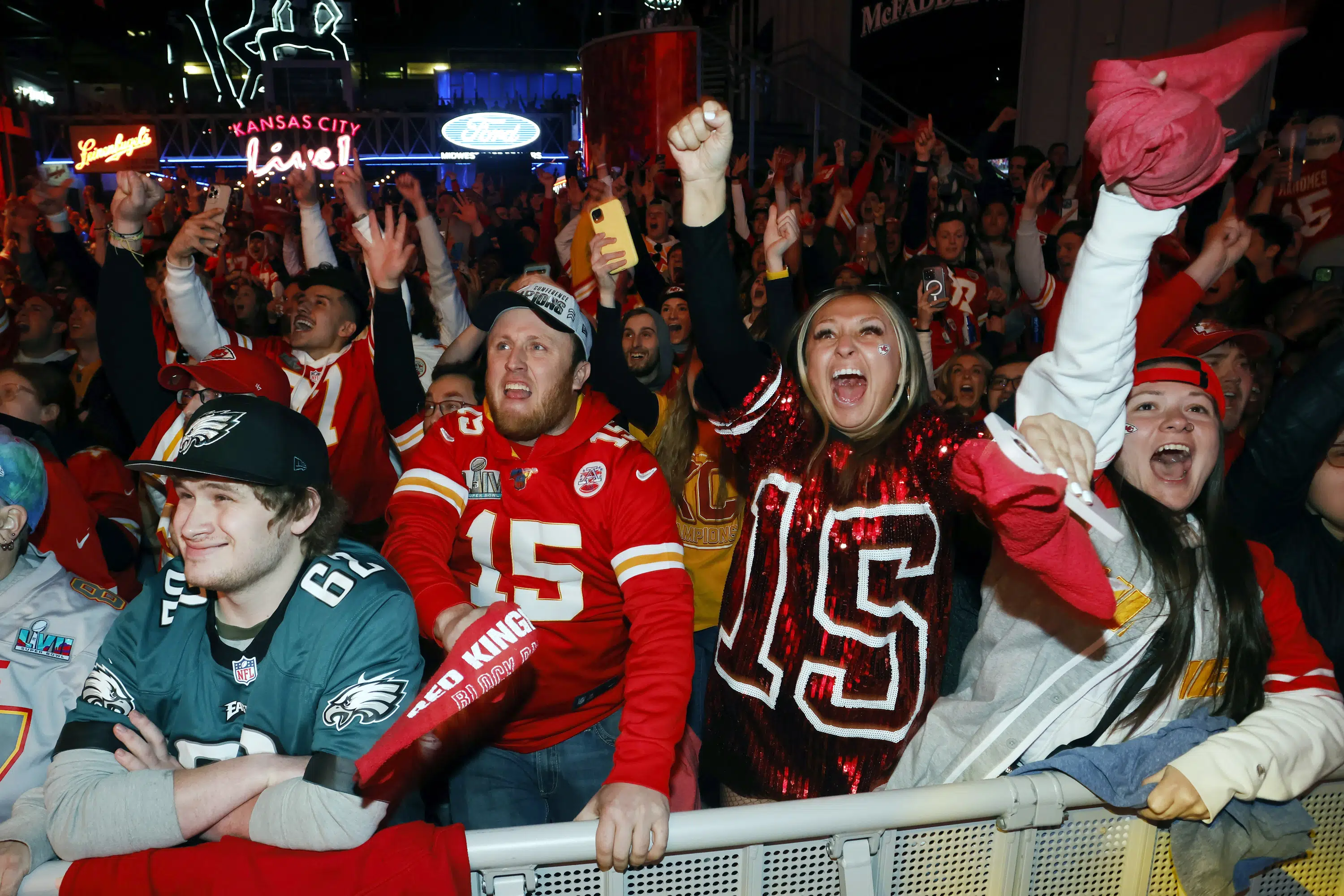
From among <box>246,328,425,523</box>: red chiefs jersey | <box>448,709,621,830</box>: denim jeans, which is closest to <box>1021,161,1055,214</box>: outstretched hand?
<box>246,328,425,523</box>: red chiefs jersey

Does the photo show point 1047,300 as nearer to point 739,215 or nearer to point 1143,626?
point 739,215

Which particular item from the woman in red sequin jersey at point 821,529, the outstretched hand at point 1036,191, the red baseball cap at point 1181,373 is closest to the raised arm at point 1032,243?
the outstretched hand at point 1036,191

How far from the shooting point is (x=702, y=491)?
327 centimetres

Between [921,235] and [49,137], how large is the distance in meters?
26.8

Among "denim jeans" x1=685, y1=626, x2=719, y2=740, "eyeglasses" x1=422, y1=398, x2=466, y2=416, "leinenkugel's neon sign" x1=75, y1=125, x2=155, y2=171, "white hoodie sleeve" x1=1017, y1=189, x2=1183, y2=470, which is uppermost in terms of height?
"leinenkugel's neon sign" x1=75, y1=125, x2=155, y2=171

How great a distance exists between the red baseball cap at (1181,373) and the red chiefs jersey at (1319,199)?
3.91m

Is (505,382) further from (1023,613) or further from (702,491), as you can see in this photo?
(1023,613)

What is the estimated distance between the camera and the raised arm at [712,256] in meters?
2.17

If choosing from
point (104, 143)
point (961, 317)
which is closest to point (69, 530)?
point (961, 317)

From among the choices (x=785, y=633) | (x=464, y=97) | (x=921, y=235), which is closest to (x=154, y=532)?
(x=785, y=633)

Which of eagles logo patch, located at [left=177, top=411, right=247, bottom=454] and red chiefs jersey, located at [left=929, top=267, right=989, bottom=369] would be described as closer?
eagles logo patch, located at [left=177, top=411, right=247, bottom=454]

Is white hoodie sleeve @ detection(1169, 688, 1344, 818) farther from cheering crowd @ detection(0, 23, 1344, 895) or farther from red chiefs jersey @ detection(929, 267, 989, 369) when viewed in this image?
red chiefs jersey @ detection(929, 267, 989, 369)

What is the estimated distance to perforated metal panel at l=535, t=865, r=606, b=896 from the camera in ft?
5.35

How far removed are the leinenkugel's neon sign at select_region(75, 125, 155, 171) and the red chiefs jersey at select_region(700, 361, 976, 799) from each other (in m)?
23.8
